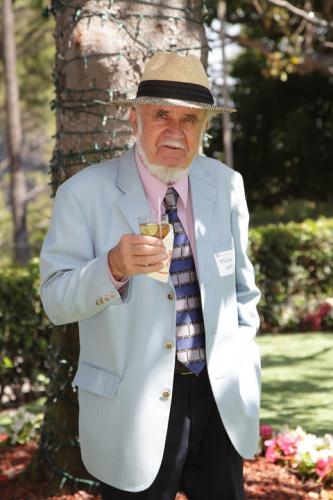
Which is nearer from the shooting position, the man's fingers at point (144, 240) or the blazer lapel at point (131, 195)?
the man's fingers at point (144, 240)

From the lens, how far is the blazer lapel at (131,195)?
2688 millimetres

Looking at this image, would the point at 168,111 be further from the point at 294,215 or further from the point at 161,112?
the point at 294,215

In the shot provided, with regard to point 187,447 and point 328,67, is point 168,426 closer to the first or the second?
point 187,447

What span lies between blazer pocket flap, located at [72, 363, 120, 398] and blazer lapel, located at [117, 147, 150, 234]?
0.48 meters

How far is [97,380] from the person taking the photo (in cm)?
267

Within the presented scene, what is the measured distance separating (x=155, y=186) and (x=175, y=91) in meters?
0.33

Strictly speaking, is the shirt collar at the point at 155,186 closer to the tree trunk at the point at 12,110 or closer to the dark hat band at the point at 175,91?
the dark hat band at the point at 175,91

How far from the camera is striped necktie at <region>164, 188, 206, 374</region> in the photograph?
272 centimetres

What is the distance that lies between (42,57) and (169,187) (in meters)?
23.3

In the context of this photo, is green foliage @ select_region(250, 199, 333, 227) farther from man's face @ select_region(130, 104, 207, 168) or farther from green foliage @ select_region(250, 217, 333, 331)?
man's face @ select_region(130, 104, 207, 168)

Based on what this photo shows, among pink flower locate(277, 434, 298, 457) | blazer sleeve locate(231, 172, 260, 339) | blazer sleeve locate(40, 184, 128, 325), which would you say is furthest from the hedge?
blazer sleeve locate(40, 184, 128, 325)

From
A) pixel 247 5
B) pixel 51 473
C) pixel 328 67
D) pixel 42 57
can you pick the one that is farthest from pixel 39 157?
pixel 51 473

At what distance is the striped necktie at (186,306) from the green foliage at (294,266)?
7504mm

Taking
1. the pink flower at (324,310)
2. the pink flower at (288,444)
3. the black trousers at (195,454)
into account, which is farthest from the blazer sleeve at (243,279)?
the pink flower at (324,310)
